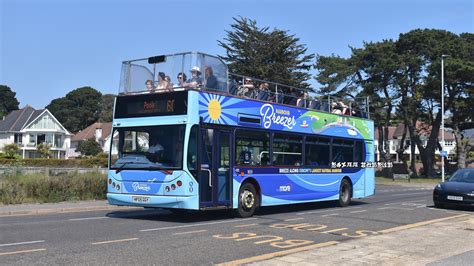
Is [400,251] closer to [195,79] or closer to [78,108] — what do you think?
[195,79]

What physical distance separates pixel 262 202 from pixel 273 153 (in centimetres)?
150

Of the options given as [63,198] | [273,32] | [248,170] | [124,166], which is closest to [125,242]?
[124,166]

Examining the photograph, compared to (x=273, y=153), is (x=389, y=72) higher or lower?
higher

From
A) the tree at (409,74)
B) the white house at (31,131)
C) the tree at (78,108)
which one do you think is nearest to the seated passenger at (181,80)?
the tree at (409,74)

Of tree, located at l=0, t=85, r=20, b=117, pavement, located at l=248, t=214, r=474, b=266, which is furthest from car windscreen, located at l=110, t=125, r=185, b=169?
tree, located at l=0, t=85, r=20, b=117

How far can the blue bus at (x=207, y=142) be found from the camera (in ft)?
41.0

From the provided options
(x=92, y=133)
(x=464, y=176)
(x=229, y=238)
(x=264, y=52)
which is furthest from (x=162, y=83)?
(x=92, y=133)

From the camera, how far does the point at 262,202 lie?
14.6m

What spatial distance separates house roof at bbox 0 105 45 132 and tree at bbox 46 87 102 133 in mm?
28526

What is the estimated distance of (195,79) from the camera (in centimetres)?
1295

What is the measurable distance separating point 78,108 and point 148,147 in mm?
111742

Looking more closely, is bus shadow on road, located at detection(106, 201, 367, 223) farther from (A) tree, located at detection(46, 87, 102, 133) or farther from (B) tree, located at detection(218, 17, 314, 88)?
(A) tree, located at detection(46, 87, 102, 133)

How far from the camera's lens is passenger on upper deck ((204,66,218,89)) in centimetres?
1314

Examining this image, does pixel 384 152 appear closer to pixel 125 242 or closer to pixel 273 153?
pixel 273 153
